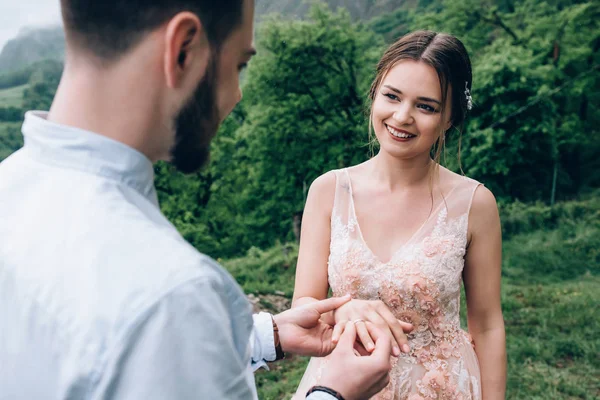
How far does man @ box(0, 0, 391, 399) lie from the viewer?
2.47ft

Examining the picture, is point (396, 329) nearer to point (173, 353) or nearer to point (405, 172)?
point (405, 172)

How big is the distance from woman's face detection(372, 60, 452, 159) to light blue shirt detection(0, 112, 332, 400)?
68.7 inches

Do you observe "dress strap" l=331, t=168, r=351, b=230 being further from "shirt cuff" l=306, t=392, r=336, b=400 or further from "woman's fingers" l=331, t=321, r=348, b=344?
"shirt cuff" l=306, t=392, r=336, b=400

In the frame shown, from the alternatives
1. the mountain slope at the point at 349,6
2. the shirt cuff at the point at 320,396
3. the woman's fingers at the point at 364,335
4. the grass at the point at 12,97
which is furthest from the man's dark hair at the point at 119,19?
the grass at the point at 12,97

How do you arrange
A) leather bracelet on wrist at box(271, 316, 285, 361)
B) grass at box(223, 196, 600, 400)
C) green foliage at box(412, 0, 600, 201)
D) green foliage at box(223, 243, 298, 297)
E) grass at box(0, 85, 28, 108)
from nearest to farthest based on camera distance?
leather bracelet on wrist at box(271, 316, 285, 361)
grass at box(223, 196, 600, 400)
green foliage at box(223, 243, 298, 297)
green foliage at box(412, 0, 600, 201)
grass at box(0, 85, 28, 108)

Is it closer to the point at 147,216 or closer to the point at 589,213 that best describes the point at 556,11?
the point at 589,213

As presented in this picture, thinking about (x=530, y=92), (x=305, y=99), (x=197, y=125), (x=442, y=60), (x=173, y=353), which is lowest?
(x=305, y=99)

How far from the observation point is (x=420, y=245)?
244 cm

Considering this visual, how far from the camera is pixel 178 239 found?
84cm

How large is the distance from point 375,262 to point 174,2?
174 cm

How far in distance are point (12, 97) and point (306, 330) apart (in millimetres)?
22608

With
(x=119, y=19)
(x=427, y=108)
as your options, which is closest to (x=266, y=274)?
(x=427, y=108)

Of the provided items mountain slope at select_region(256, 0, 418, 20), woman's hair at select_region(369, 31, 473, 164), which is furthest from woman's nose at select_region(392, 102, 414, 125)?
mountain slope at select_region(256, 0, 418, 20)

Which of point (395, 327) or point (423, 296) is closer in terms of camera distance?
point (395, 327)
